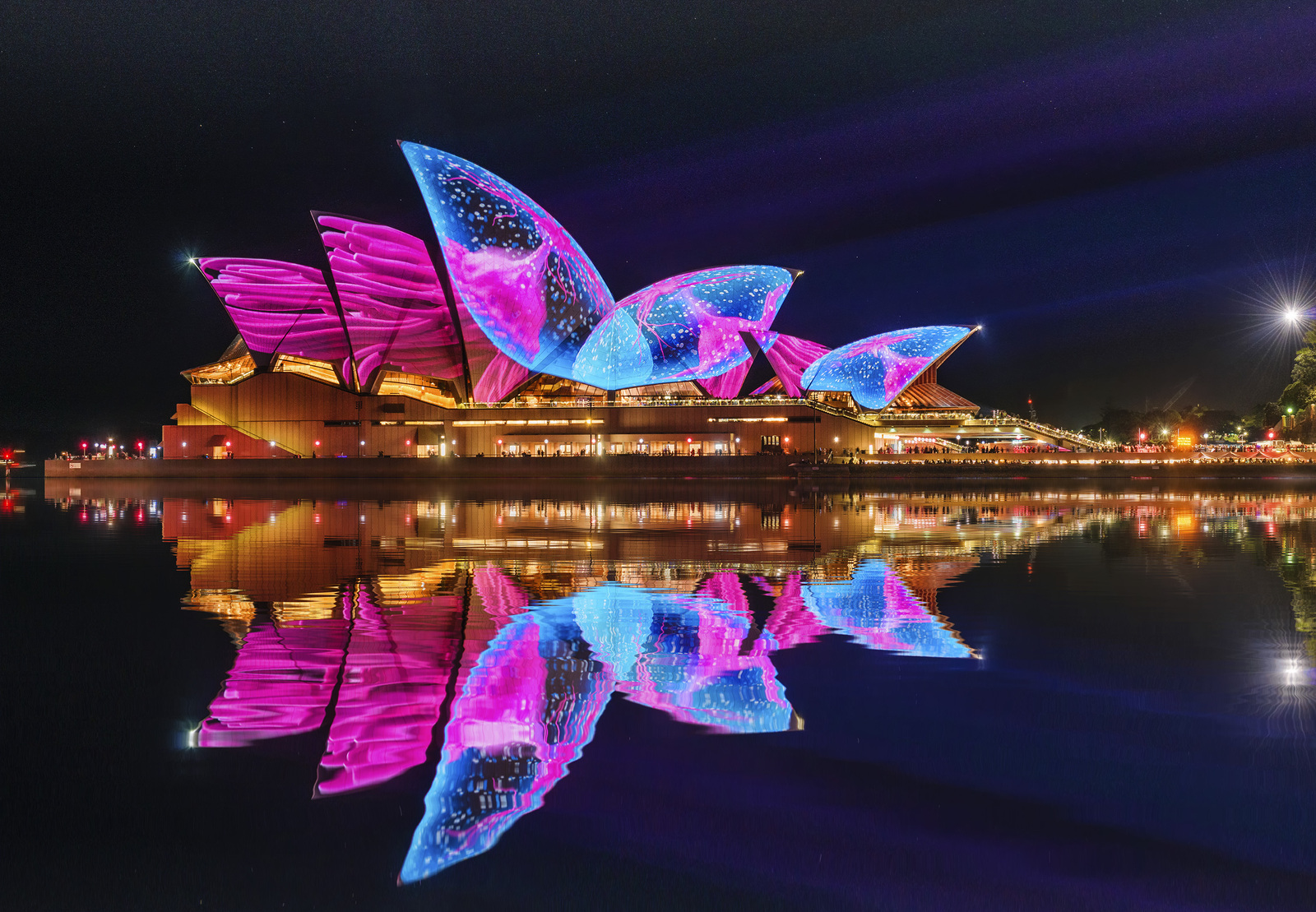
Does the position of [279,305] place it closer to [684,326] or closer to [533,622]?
[684,326]

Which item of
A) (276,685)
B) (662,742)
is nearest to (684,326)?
(276,685)

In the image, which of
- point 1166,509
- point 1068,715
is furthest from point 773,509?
point 1068,715

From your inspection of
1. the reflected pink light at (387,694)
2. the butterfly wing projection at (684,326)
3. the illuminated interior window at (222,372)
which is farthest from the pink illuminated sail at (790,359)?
the reflected pink light at (387,694)

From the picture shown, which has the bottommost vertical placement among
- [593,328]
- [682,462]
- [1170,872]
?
[1170,872]

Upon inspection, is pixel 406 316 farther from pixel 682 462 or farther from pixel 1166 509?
pixel 1166 509

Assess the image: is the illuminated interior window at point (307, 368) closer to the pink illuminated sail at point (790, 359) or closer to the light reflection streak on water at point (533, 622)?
the pink illuminated sail at point (790, 359)

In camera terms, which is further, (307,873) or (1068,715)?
(1068,715)

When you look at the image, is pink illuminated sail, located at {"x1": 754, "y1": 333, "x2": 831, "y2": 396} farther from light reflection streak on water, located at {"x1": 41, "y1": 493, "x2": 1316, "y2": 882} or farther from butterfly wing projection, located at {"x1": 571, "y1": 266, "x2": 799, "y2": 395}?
light reflection streak on water, located at {"x1": 41, "y1": 493, "x2": 1316, "y2": 882}

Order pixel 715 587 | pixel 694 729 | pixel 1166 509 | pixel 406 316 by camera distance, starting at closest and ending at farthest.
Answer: pixel 694 729, pixel 715 587, pixel 1166 509, pixel 406 316
